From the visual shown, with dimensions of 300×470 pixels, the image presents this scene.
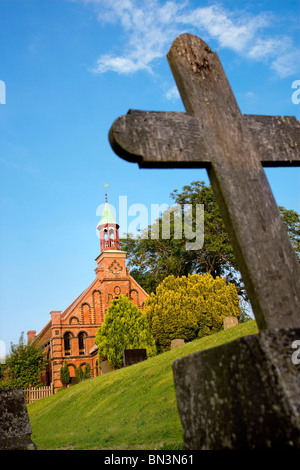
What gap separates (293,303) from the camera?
202 cm

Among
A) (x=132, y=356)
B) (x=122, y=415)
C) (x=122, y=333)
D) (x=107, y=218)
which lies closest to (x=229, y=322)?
(x=132, y=356)

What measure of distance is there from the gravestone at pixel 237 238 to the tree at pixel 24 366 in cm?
3719

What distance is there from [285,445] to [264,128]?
1.71 m

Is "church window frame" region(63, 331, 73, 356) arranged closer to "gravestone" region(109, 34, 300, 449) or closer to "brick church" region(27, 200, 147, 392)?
"brick church" region(27, 200, 147, 392)

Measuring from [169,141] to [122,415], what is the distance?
1104cm

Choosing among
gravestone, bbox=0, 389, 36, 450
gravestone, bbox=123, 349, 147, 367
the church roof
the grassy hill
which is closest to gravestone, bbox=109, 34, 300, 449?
gravestone, bbox=0, 389, 36, 450

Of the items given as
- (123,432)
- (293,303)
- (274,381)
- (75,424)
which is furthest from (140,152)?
(75,424)

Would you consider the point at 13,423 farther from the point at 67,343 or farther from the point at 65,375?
the point at 67,343

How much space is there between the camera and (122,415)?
1184 centimetres

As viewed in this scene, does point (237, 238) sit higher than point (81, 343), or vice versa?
point (81, 343)

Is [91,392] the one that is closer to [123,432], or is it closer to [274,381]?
[123,432]

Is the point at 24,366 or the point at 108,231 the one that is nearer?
the point at 24,366

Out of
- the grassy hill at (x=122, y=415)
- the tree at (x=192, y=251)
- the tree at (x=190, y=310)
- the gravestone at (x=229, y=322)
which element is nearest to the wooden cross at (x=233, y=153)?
the grassy hill at (x=122, y=415)

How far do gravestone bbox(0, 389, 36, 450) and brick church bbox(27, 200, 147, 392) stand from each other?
3395 cm
